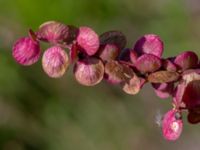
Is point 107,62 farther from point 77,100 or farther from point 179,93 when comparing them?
point 77,100

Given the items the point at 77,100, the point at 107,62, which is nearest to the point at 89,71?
the point at 107,62

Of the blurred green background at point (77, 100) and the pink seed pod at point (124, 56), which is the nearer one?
the pink seed pod at point (124, 56)

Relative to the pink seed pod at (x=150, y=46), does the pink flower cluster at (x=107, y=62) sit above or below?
below

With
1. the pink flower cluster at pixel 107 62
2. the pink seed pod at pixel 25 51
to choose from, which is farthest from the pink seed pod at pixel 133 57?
the pink seed pod at pixel 25 51

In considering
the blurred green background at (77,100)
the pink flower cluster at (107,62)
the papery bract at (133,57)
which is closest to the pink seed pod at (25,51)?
the pink flower cluster at (107,62)

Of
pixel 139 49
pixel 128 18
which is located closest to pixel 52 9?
pixel 128 18

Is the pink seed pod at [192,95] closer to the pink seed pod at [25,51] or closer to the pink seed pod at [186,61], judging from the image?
the pink seed pod at [186,61]
